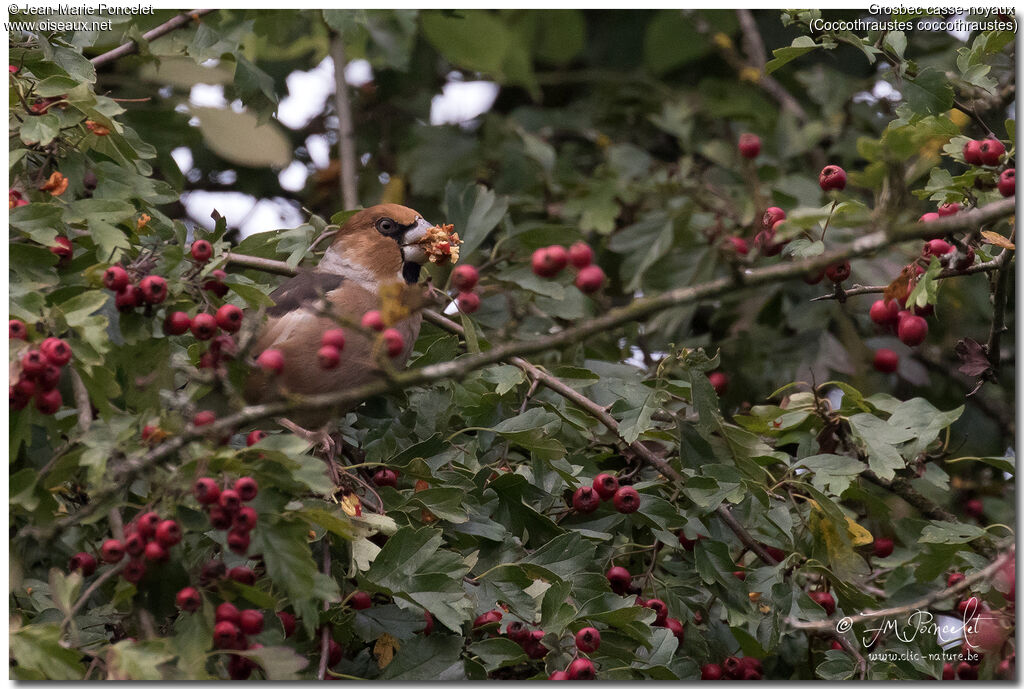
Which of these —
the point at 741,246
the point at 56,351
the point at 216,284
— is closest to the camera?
the point at 56,351

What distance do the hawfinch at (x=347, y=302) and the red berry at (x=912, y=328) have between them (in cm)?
128

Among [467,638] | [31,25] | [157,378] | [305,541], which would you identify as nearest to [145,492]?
[157,378]

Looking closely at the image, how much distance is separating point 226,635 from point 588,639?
0.88 m

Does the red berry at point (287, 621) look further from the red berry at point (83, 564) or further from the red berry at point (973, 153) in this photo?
the red berry at point (973, 153)

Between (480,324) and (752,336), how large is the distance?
1.51m

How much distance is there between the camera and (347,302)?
3488 mm

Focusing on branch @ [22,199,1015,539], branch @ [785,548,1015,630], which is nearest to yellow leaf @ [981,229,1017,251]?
branch @ [22,199,1015,539]

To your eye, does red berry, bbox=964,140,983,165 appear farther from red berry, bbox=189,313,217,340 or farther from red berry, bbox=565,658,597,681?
red berry, bbox=189,313,217,340

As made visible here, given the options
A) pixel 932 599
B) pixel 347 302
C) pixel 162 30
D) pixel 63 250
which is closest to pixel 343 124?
pixel 162 30

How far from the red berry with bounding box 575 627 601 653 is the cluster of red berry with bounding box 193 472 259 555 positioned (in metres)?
0.88

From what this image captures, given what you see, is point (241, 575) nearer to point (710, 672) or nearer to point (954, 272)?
point (710, 672)

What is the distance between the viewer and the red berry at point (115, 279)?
7.69 ft

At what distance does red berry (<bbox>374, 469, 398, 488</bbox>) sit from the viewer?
268 centimetres

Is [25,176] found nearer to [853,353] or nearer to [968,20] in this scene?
[968,20]
